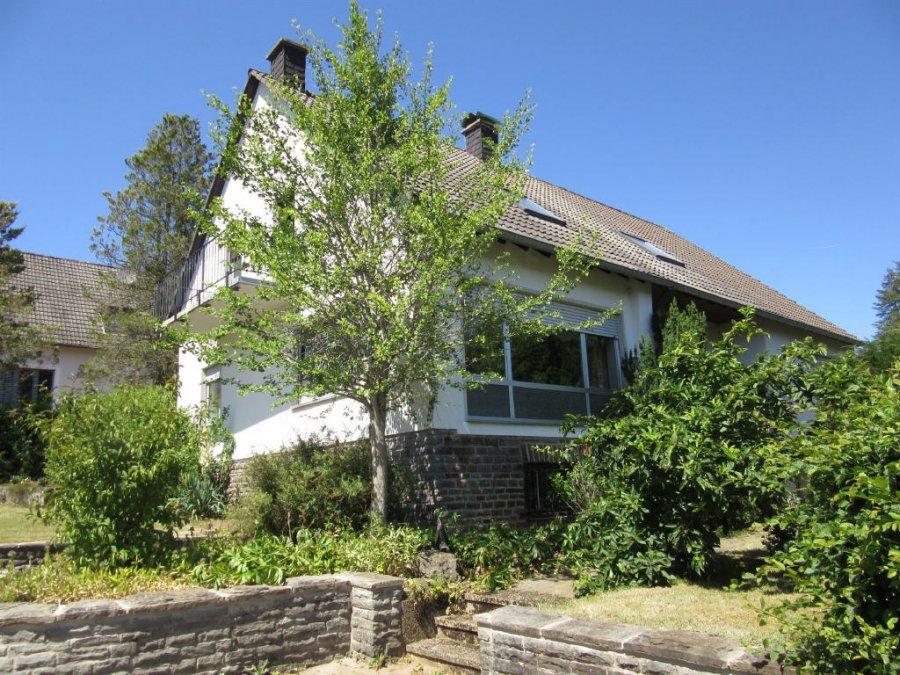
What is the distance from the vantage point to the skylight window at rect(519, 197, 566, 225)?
495 inches

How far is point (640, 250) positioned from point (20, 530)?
12.3m

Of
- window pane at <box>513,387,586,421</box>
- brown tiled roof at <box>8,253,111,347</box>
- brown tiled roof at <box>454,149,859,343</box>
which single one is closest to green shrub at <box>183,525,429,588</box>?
window pane at <box>513,387,586,421</box>

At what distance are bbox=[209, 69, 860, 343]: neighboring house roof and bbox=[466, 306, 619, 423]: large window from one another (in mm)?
1451

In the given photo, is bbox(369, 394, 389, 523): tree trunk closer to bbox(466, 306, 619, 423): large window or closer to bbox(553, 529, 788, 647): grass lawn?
bbox(466, 306, 619, 423): large window

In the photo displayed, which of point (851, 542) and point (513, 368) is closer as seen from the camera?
point (851, 542)

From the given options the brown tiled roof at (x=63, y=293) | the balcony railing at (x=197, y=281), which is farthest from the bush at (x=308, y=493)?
the brown tiled roof at (x=63, y=293)

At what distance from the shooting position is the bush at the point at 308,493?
804 cm

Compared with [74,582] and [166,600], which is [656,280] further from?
[74,582]

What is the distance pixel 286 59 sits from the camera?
537 inches

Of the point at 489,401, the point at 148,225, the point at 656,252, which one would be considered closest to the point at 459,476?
the point at 489,401

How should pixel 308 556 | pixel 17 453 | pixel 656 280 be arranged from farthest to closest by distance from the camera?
pixel 17 453
pixel 656 280
pixel 308 556

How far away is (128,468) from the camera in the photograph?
578 centimetres

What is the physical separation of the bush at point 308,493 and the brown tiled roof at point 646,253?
4.13 meters

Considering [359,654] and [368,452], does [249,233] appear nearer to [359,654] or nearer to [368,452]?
[368,452]
